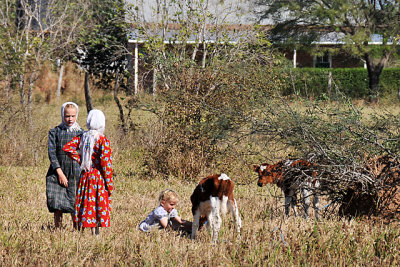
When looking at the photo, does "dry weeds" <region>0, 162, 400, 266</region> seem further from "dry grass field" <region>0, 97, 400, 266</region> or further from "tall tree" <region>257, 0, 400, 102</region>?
"tall tree" <region>257, 0, 400, 102</region>

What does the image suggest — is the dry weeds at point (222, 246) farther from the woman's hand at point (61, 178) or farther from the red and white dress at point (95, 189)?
the woman's hand at point (61, 178)

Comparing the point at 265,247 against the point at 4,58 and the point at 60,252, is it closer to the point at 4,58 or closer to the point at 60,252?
the point at 60,252

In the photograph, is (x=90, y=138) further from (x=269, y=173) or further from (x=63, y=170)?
(x=269, y=173)

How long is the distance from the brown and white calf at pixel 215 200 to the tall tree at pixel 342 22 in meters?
21.8

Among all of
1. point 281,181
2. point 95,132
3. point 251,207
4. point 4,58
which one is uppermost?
point 4,58

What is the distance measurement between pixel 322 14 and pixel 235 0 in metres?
11.3

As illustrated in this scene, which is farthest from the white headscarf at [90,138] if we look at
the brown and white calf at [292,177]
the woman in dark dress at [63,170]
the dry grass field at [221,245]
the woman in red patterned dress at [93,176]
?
the brown and white calf at [292,177]

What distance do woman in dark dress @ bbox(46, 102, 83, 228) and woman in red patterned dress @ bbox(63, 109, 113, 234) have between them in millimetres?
231

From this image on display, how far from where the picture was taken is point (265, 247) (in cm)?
512

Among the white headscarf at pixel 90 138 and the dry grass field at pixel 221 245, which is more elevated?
the white headscarf at pixel 90 138

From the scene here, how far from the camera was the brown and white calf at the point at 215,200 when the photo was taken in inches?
224

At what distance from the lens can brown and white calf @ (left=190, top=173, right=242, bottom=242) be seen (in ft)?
18.7

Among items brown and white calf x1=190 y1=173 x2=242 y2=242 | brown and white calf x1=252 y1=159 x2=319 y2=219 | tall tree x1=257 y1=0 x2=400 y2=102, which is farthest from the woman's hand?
tall tree x1=257 y1=0 x2=400 y2=102

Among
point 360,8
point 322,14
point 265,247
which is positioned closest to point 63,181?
point 265,247
